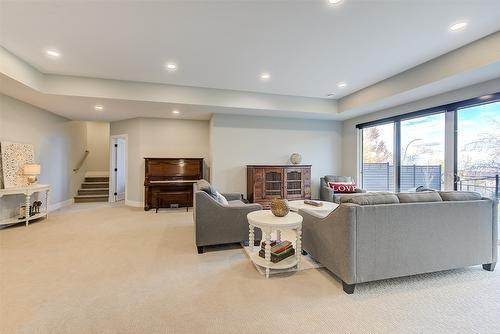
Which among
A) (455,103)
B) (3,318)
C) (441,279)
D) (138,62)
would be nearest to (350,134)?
(455,103)

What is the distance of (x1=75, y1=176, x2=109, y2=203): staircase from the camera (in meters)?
6.84

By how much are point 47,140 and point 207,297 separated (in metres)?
5.96

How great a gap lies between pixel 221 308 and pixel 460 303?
2.06 m

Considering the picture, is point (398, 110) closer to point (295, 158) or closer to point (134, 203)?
point (295, 158)

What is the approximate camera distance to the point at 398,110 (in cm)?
490

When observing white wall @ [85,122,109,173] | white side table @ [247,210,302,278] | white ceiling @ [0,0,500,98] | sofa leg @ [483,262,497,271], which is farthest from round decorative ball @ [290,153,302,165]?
white wall @ [85,122,109,173]

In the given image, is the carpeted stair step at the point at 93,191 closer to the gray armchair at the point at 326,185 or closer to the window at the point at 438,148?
the gray armchair at the point at 326,185

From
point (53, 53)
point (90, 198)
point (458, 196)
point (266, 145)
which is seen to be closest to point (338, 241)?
point (458, 196)

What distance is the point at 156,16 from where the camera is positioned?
8.02 feet

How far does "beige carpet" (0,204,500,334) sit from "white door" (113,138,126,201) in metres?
3.95

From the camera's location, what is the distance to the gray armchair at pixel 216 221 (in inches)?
116

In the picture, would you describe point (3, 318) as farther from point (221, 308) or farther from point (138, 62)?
point (138, 62)

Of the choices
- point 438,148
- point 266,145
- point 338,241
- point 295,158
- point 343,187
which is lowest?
point 338,241

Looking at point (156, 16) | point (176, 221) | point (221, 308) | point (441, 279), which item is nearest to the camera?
point (221, 308)
